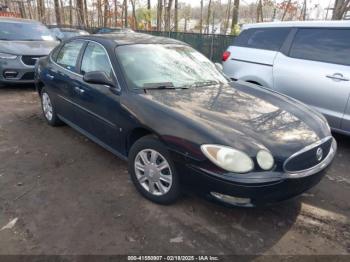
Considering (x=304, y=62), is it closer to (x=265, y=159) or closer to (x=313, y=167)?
(x=313, y=167)

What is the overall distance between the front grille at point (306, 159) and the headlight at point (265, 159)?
13cm

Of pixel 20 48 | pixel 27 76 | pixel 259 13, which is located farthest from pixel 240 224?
pixel 259 13

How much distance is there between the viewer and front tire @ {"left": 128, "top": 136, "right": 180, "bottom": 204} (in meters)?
2.85

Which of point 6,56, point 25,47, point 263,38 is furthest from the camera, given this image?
point 25,47

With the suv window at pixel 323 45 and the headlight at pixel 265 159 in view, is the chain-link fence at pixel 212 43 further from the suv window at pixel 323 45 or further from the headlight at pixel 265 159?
the headlight at pixel 265 159

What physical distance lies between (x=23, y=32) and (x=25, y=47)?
1.07 m

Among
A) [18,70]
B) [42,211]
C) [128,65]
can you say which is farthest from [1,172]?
[18,70]

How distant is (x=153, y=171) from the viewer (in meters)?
3.02

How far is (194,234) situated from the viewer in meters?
2.69

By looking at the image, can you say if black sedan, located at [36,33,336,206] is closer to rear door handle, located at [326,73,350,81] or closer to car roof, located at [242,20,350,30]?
rear door handle, located at [326,73,350,81]

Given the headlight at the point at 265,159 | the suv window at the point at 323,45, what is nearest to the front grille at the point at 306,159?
the headlight at the point at 265,159

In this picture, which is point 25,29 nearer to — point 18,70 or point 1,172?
point 18,70

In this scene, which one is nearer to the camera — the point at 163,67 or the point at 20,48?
the point at 163,67

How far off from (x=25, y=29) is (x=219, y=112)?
7625mm
